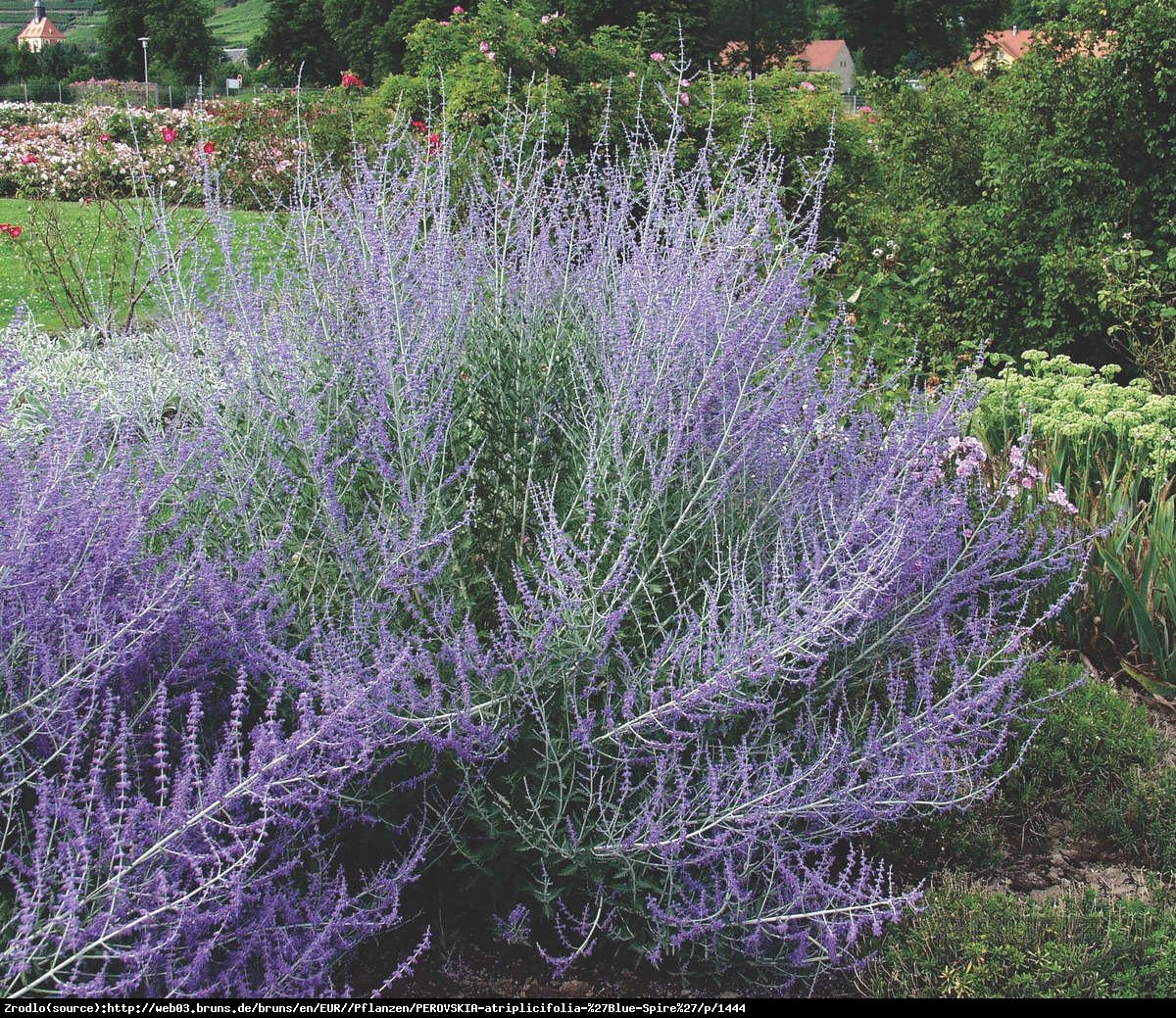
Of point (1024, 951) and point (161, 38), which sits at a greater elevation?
point (161, 38)

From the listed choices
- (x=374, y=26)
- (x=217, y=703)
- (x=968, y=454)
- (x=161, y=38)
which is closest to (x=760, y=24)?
(x=374, y=26)

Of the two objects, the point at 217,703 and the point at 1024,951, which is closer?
the point at 1024,951

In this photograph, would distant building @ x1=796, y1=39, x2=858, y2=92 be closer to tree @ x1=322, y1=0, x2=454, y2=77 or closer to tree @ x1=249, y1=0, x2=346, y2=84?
tree @ x1=249, y1=0, x2=346, y2=84

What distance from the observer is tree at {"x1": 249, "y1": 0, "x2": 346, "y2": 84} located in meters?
51.8

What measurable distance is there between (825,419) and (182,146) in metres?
17.0

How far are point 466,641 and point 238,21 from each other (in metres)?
198

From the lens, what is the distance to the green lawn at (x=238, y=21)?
159 m

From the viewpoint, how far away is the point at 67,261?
8781 mm

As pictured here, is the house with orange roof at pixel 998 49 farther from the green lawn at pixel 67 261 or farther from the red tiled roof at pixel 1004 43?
the green lawn at pixel 67 261

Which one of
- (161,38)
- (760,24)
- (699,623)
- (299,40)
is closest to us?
A: (699,623)

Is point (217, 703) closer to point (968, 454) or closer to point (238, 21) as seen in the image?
point (968, 454)

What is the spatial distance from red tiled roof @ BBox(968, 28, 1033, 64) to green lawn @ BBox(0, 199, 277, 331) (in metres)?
5.42

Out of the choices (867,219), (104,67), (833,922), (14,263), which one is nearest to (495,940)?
(833,922)
